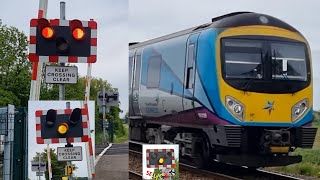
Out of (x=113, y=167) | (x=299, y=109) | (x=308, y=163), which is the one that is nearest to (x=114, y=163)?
(x=113, y=167)

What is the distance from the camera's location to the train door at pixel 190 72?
2520mm

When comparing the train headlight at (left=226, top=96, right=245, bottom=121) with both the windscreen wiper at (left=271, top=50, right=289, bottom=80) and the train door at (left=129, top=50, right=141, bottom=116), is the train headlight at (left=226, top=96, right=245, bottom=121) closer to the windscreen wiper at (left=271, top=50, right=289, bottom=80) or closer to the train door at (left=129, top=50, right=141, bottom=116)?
the windscreen wiper at (left=271, top=50, right=289, bottom=80)

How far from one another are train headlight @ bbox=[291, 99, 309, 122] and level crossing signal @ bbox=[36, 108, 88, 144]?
98cm

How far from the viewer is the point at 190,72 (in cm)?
253

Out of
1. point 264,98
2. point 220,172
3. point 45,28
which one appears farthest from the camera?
point 220,172

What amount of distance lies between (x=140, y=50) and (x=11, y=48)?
63cm

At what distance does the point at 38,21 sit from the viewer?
228cm

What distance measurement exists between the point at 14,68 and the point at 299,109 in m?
1.34

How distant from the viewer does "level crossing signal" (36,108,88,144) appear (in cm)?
231

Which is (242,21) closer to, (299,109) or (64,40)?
(299,109)

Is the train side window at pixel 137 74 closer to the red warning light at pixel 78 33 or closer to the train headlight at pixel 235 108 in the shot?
the red warning light at pixel 78 33

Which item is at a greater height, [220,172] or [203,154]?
[203,154]

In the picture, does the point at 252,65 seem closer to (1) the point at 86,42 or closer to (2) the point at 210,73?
(2) the point at 210,73
